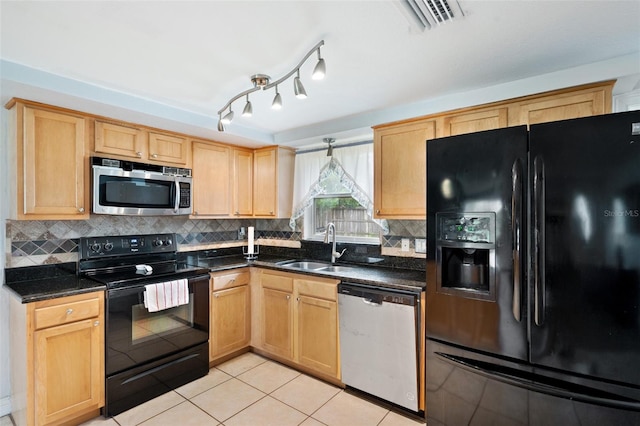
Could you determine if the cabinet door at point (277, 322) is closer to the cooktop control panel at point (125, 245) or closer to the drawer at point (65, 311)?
the cooktop control panel at point (125, 245)

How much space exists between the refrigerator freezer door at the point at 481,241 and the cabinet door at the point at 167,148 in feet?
7.56

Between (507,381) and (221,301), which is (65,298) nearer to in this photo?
(221,301)

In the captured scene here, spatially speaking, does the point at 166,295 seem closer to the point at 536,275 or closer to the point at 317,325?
the point at 317,325

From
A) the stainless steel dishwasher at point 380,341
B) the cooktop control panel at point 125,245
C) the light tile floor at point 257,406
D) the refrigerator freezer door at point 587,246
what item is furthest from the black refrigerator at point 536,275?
the cooktop control panel at point 125,245

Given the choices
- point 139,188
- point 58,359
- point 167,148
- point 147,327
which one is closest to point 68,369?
point 58,359

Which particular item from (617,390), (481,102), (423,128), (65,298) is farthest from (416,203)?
(65,298)

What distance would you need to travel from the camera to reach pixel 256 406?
8.04 ft

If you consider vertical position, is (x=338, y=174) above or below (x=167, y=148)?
below

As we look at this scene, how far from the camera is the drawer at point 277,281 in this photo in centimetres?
302

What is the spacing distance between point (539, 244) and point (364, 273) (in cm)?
139

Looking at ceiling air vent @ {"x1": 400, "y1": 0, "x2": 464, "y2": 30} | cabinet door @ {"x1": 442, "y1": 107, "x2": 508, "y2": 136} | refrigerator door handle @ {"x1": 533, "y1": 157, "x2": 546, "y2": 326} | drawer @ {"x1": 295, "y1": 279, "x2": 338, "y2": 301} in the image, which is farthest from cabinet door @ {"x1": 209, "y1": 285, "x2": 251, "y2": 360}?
ceiling air vent @ {"x1": 400, "y1": 0, "x2": 464, "y2": 30}

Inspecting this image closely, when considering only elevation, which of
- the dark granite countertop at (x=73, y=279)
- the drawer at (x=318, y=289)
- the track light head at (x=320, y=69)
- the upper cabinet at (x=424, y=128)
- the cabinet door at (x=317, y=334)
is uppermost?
the track light head at (x=320, y=69)

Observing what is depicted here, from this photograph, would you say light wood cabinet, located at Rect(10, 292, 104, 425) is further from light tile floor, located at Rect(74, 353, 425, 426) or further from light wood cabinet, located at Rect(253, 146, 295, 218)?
light wood cabinet, located at Rect(253, 146, 295, 218)

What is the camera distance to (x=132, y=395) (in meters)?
2.42
